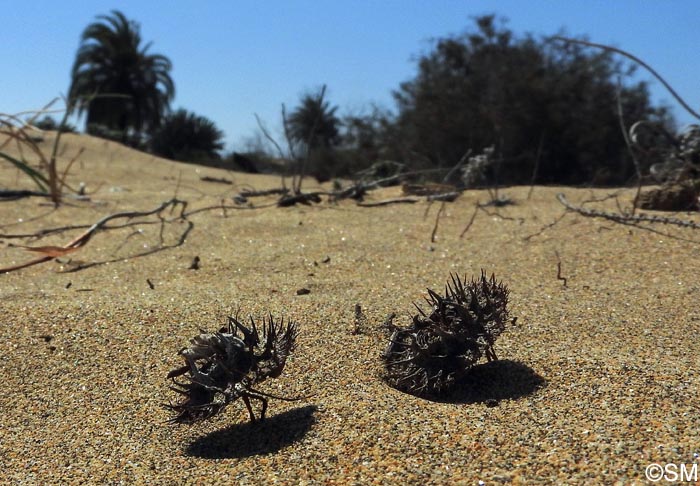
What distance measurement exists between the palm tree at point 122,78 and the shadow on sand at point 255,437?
21.6m

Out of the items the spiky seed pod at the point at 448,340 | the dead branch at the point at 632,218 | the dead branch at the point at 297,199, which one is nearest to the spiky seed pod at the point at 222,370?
the spiky seed pod at the point at 448,340

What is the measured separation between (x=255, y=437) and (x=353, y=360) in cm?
48

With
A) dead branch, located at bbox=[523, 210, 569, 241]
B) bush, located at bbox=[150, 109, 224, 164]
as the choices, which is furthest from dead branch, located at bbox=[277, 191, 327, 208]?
bush, located at bbox=[150, 109, 224, 164]

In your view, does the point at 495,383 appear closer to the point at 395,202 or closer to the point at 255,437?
the point at 255,437

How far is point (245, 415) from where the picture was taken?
1.82 m

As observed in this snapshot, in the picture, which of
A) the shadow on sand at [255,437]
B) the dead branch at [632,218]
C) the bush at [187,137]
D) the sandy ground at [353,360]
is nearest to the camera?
the sandy ground at [353,360]

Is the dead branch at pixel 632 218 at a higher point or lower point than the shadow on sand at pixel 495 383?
higher

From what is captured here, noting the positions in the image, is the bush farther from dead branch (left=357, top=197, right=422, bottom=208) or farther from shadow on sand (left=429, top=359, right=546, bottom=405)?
shadow on sand (left=429, top=359, right=546, bottom=405)

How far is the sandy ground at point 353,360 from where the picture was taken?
1539mm

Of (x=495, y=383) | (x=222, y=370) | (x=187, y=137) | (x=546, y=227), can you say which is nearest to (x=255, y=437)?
(x=222, y=370)

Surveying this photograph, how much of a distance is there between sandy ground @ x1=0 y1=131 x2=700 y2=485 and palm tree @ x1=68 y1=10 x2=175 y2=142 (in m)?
19.7

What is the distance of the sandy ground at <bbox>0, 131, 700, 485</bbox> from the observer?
1.54m

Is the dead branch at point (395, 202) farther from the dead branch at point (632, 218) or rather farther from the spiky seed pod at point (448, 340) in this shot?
the spiky seed pod at point (448, 340)

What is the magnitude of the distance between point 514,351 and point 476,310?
29cm
